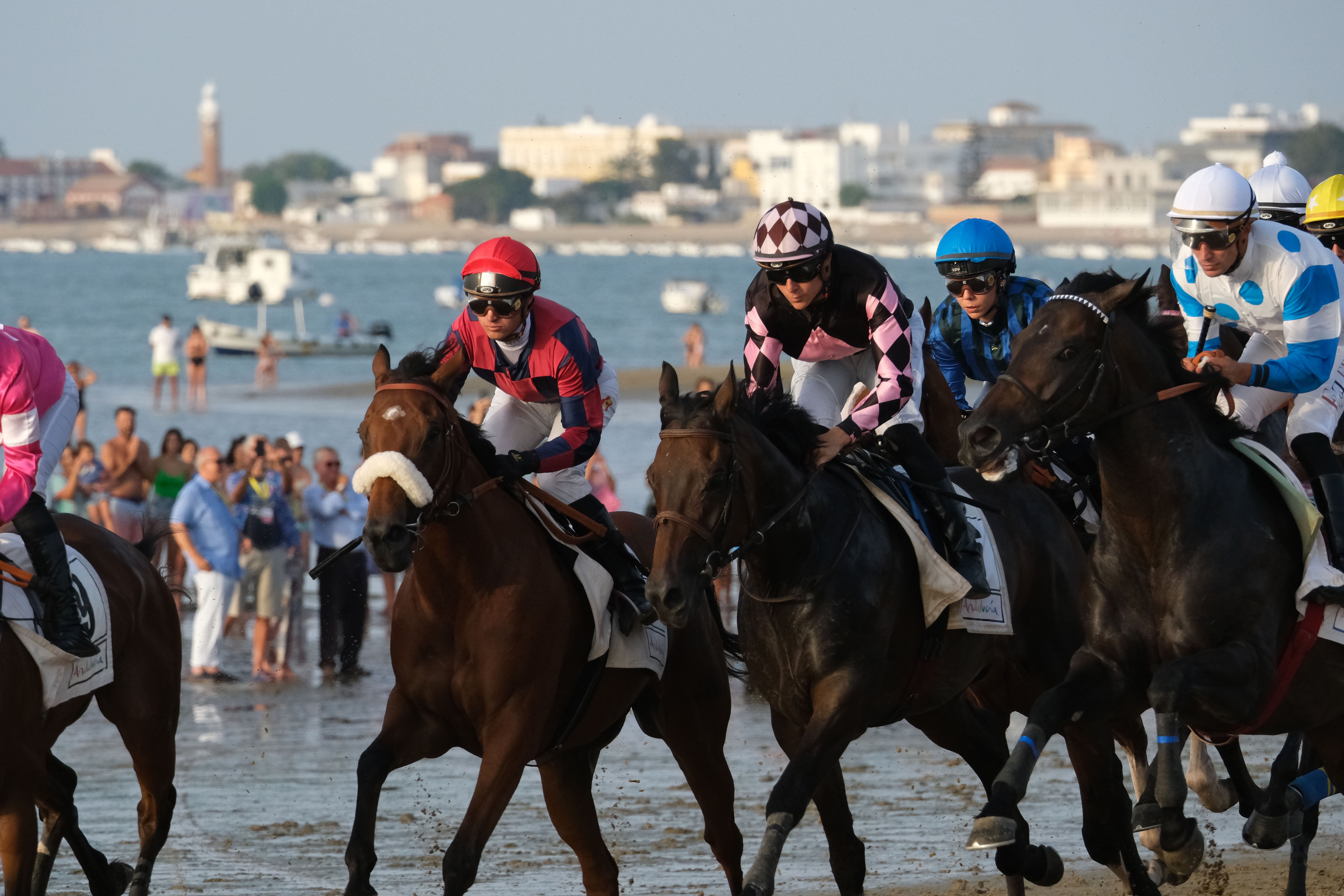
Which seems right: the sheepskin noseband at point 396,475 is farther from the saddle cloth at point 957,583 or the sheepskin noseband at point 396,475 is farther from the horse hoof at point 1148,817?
the horse hoof at point 1148,817

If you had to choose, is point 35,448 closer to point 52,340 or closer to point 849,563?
point 849,563

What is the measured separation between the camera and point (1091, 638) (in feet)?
22.9

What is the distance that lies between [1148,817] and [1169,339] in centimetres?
177

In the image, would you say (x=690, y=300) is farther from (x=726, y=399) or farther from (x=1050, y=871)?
(x=726, y=399)

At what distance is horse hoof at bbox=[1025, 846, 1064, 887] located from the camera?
802 cm

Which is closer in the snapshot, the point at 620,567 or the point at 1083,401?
the point at 1083,401

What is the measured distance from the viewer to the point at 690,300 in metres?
102

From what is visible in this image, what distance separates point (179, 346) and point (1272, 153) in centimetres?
3852

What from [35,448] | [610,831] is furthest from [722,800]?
[35,448]

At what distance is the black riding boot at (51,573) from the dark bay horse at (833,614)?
2.67 metres

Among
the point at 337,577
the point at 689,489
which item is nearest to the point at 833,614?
the point at 689,489

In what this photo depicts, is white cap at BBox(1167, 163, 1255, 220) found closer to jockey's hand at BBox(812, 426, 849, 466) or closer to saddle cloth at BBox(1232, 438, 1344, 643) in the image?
saddle cloth at BBox(1232, 438, 1344, 643)

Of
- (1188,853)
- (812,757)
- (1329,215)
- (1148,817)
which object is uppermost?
(1329,215)

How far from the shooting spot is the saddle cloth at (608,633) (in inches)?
313
